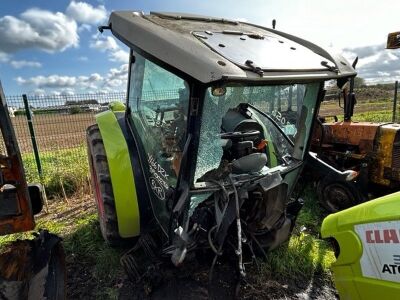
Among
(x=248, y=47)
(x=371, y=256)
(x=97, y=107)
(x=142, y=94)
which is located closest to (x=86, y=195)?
(x=97, y=107)

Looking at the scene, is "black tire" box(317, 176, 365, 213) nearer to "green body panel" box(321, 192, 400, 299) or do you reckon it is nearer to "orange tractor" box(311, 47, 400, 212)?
"orange tractor" box(311, 47, 400, 212)

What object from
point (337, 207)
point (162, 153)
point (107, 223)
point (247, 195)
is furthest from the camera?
point (337, 207)

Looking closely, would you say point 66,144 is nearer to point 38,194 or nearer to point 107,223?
point 107,223

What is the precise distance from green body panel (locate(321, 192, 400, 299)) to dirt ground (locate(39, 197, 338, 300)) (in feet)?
3.65

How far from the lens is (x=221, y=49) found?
243 cm

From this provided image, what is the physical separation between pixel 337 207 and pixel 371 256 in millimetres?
3308

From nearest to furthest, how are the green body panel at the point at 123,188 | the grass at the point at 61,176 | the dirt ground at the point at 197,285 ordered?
the dirt ground at the point at 197,285, the green body panel at the point at 123,188, the grass at the point at 61,176

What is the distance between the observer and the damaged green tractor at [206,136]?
2.36 metres

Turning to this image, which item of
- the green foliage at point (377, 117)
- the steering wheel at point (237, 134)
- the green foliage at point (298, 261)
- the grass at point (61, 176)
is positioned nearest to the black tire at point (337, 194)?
the green foliage at point (298, 261)

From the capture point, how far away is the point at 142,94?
3277 mm

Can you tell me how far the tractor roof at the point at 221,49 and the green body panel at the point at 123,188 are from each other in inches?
36.7

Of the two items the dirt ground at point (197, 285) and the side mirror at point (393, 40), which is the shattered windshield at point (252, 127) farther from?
the side mirror at point (393, 40)

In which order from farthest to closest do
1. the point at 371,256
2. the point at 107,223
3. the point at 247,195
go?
the point at 107,223 → the point at 247,195 → the point at 371,256

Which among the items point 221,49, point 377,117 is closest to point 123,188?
point 221,49
